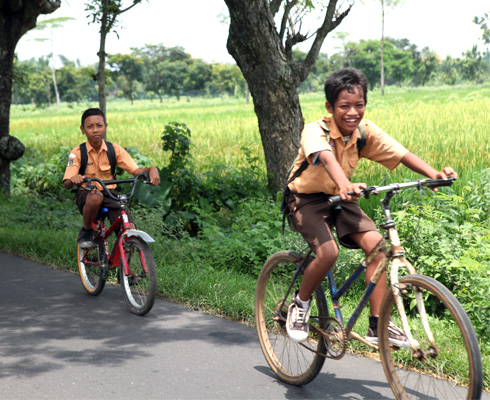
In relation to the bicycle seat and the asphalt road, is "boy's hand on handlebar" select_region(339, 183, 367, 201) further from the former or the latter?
the bicycle seat

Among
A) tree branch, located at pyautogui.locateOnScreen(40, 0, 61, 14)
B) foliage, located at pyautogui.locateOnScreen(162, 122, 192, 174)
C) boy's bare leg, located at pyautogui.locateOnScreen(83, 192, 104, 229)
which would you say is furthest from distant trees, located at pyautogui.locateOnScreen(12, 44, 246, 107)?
boy's bare leg, located at pyautogui.locateOnScreen(83, 192, 104, 229)

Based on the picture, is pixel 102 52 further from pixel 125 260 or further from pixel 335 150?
pixel 335 150

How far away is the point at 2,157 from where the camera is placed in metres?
12.8

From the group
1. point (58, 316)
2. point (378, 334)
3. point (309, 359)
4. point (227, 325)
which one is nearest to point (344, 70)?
point (378, 334)

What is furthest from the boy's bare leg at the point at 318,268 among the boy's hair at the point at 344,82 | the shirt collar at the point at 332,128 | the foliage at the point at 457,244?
the foliage at the point at 457,244

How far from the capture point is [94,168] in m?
6.02

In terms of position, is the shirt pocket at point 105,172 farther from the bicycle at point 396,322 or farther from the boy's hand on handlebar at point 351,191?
the boy's hand on handlebar at point 351,191

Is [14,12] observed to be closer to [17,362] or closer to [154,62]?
[17,362]

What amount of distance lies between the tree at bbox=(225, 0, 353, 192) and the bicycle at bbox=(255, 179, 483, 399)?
14.9 feet

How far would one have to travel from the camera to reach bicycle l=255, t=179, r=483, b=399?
305 centimetres

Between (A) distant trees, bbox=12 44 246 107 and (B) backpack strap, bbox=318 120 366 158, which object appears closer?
(B) backpack strap, bbox=318 120 366 158

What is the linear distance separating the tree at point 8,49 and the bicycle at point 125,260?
736cm

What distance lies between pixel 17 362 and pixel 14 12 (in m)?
10.3

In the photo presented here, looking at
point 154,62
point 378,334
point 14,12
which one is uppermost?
point 154,62
